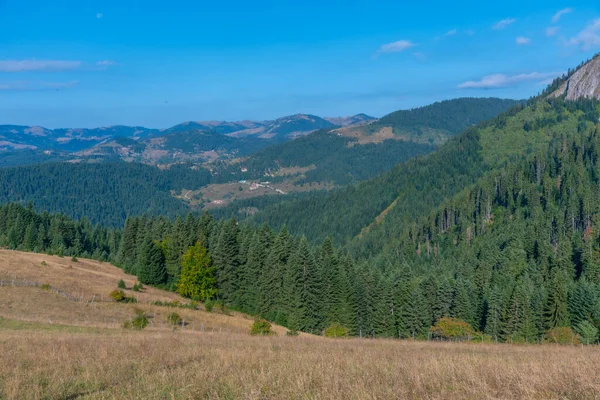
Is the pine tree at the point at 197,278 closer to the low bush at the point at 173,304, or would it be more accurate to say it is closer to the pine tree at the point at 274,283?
the pine tree at the point at 274,283

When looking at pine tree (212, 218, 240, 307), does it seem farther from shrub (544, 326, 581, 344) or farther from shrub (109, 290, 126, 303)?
shrub (544, 326, 581, 344)

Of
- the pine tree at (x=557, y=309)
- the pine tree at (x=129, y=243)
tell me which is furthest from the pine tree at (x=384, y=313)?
the pine tree at (x=129, y=243)

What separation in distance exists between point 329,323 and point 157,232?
5212 cm

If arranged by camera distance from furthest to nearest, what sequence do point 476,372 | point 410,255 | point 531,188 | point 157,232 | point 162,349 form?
point 531,188
point 410,255
point 157,232
point 162,349
point 476,372

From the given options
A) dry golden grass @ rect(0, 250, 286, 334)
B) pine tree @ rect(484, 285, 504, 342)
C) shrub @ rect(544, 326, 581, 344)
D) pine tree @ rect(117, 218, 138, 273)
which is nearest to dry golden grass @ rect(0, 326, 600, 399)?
dry golden grass @ rect(0, 250, 286, 334)

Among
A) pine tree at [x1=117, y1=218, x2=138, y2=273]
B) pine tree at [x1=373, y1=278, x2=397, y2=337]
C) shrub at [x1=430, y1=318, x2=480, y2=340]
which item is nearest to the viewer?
shrub at [x1=430, y1=318, x2=480, y2=340]

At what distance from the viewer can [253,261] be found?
80.6 meters

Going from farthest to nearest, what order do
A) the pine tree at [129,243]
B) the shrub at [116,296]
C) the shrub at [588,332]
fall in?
the pine tree at [129,243], the shrub at [588,332], the shrub at [116,296]

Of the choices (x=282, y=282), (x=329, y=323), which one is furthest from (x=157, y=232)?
(x=329, y=323)

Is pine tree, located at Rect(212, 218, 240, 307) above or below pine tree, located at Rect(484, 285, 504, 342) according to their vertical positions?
above

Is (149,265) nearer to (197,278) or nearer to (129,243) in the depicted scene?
(197,278)

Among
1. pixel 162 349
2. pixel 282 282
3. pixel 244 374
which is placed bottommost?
pixel 282 282

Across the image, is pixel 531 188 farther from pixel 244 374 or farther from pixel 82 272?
pixel 244 374

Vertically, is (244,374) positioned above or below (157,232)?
above
